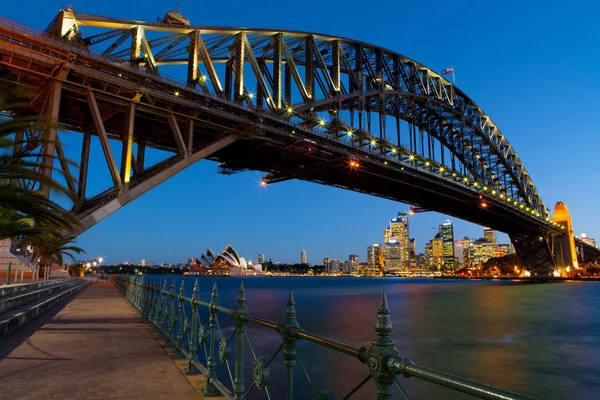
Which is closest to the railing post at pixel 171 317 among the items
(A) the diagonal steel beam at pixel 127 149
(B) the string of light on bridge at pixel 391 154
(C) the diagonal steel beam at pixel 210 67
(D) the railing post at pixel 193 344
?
(D) the railing post at pixel 193 344

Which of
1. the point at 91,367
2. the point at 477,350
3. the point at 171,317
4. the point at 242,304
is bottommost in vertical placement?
the point at 477,350

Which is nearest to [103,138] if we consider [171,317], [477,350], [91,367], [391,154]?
[171,317]

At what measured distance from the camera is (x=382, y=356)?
2564 mm

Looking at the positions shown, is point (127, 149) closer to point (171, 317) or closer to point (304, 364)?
point (171, 317)

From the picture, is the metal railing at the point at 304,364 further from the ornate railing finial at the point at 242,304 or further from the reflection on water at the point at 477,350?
the reflection on water at the point at 477,350

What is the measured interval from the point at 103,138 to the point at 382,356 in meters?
19.7

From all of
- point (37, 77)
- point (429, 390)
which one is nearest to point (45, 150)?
point (37, 77)

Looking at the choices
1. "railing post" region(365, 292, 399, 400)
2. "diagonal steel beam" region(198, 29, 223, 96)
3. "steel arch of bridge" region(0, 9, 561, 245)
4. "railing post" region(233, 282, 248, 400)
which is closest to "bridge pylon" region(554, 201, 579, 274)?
"steel arch of bridge" region(0, 9, 561, 245)

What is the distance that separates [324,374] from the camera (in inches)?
583

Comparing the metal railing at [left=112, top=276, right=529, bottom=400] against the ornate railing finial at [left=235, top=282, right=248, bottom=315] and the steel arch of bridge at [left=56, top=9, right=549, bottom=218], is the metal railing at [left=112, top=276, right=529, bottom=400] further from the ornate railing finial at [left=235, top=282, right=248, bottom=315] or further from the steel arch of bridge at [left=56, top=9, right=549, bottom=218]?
the steel arch of bridge at [left=56, top=9, right=549, bottom=218]

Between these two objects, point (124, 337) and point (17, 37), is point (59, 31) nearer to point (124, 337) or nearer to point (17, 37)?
point (17, 37)

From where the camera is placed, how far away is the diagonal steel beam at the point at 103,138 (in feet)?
64.1

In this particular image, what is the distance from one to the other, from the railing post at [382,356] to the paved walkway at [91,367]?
3982 mm

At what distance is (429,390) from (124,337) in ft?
29.1
